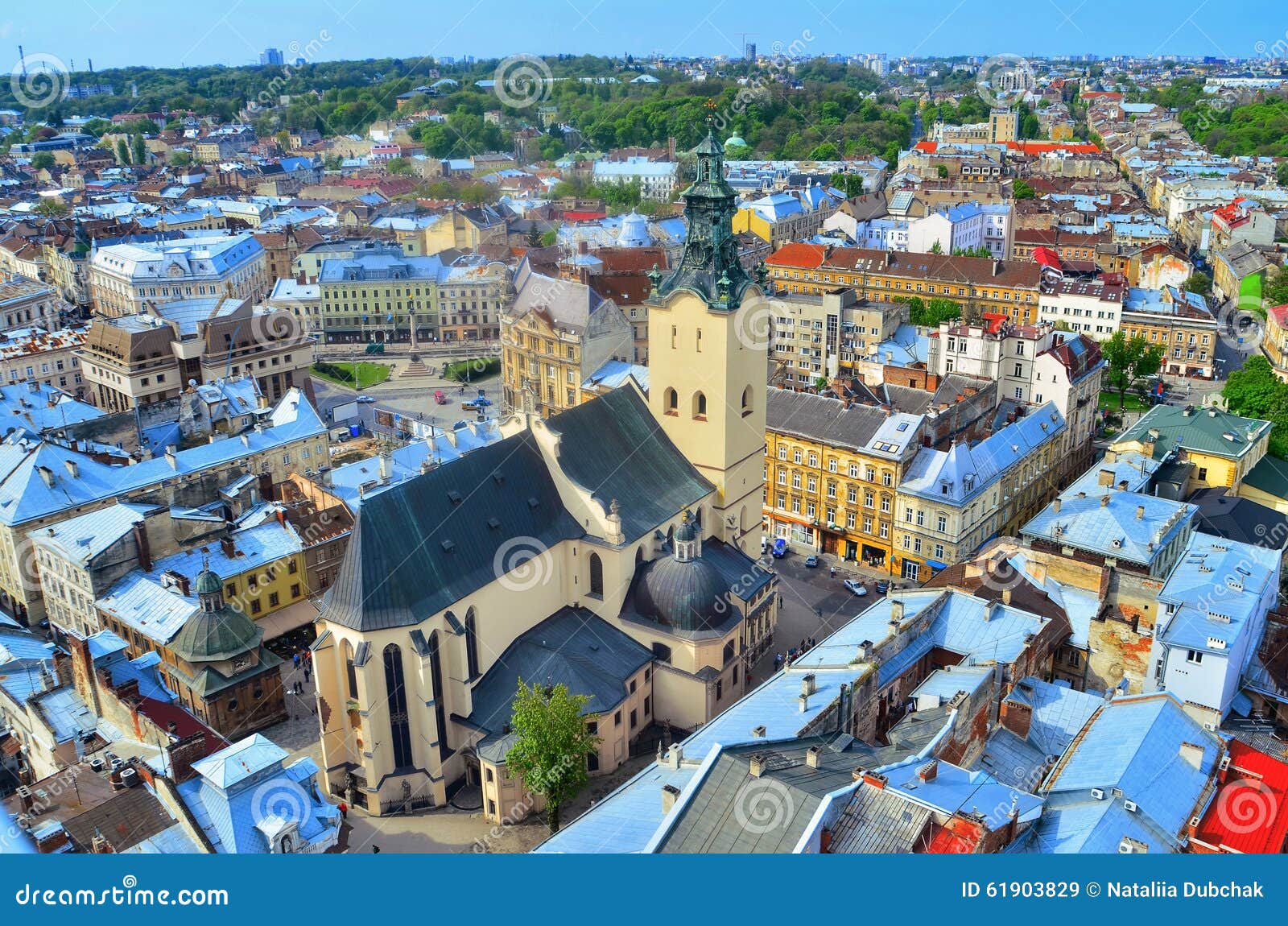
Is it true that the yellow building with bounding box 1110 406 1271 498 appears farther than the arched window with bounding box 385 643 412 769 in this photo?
Yes

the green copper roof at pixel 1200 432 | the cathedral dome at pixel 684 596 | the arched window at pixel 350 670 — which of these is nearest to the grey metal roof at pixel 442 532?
the arched window at pixel 350 670

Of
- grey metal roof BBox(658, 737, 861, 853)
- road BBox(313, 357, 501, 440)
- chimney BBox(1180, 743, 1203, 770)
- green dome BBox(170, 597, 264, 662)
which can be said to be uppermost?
grey metal roof BBox(658, 737, 861, 853)

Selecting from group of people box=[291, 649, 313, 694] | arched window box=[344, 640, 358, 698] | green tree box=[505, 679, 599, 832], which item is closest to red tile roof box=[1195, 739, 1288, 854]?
green tree box=[505, 679, 599, 832]

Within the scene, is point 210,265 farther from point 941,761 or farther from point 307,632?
point 941,761

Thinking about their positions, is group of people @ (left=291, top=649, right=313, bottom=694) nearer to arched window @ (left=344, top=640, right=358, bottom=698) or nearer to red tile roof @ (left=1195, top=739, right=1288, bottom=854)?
arched window @ (left=344, top=640, right=358, bottom=698)

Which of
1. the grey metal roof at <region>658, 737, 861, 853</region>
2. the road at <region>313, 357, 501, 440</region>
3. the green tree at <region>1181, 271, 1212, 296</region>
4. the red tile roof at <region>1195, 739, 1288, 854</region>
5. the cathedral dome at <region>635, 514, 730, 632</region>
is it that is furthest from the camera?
the green tree at <region>1181, 271, 1212, 296</region>

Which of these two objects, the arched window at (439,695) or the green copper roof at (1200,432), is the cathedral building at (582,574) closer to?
the arched window at (439,695)

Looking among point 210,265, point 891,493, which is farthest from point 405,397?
point 891,493
